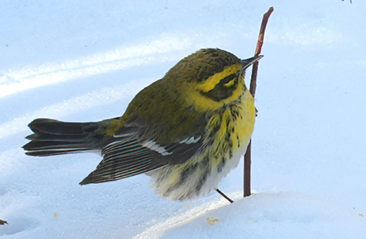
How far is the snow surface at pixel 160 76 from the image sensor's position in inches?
86.5

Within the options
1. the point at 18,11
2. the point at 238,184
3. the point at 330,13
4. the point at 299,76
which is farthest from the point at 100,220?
the point at 330,13

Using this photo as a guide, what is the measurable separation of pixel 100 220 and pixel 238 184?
2.78 ft

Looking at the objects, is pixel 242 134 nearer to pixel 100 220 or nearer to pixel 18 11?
pixel 100 220

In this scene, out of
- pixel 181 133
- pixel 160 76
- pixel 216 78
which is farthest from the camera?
pixel 160 76

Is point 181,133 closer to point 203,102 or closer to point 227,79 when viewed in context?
point 203,102

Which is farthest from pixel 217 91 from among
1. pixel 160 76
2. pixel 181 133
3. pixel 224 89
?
pixel 160 76

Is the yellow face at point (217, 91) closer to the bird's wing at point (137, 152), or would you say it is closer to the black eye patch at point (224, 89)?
the black eye patch at point (224, 89)

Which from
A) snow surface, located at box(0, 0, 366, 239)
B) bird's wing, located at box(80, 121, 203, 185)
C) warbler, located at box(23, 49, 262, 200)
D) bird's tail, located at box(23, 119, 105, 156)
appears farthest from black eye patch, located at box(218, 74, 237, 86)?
bird's tail, located at box(23, 119, 105, 156)

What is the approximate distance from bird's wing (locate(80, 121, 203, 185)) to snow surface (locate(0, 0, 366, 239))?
32cm

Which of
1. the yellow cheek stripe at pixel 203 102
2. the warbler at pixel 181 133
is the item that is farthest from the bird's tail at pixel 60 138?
the yellow cheek stripe at pixel 203 102

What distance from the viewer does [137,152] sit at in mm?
2346

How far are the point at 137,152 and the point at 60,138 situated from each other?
40 cm

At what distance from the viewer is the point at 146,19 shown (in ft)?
13.0

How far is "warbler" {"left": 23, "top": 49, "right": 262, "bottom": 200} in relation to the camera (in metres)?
2.20
